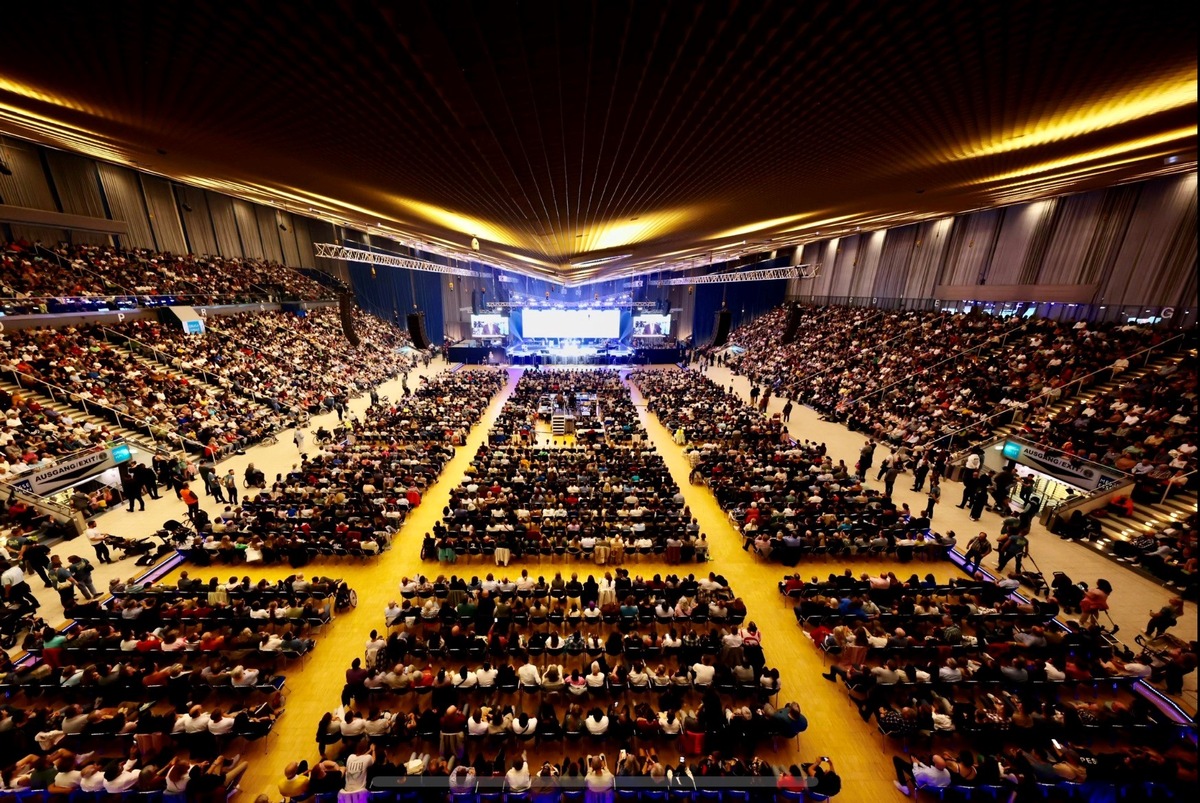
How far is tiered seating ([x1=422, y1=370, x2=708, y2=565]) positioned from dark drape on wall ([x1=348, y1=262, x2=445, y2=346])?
1153 inches

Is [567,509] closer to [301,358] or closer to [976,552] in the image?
[976,552]

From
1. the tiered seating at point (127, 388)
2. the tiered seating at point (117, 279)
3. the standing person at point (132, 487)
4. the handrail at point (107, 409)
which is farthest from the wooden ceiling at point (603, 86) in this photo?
the tiered seating at point (117, 279)

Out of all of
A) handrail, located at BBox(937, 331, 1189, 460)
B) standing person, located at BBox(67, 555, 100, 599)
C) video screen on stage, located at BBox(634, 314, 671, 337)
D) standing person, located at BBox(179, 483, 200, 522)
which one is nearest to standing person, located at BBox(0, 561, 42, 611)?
standing person, located at BBox(67, 555, 100, 599)

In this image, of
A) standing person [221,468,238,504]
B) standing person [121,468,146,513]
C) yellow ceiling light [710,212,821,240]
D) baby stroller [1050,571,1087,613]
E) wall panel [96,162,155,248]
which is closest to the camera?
baby stroller [1050,571,1087,613]

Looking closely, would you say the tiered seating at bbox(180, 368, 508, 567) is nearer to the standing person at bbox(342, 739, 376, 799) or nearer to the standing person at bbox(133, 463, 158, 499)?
the standing person at bbox(133, 463, 158, 499)

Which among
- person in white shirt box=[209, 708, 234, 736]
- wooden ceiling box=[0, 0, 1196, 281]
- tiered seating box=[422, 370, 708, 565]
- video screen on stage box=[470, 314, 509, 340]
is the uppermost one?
wooden ceiling box=[0, 0, 1196, 281]

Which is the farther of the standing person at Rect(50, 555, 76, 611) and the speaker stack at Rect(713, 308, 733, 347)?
the speaker stack at Rect(713, 308, 733, 347)

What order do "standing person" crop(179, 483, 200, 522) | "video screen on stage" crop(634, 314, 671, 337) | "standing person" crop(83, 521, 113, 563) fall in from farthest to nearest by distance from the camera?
"video screen on stage" crop(634, 314, 671, 337), "standing person" crop(179, 483, 200, 522), "standing person" crop(83, 521, 113, 563)

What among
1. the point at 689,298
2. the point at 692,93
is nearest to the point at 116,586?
the point at 692,93

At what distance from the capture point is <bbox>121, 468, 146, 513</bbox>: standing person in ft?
38.4

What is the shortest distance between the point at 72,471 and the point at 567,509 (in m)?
12.6

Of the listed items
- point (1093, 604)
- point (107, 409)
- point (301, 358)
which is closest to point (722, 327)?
point (1093, 604)

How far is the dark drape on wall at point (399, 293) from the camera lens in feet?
129

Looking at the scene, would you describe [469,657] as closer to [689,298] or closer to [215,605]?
[215,605]
